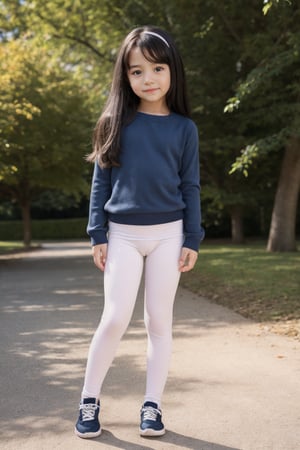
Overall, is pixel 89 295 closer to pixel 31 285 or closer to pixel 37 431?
pixel 31 285

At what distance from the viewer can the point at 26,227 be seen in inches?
944

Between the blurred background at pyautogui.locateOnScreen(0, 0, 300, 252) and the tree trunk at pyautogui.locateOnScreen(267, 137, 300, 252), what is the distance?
0.08 ft

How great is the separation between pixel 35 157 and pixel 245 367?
15.2 meters

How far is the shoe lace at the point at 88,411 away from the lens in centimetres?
294

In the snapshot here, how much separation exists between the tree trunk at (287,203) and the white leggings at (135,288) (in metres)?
11.6

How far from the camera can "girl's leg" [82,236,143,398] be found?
9.66 feet

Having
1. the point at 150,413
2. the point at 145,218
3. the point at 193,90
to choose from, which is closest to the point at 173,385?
the point at 150,413

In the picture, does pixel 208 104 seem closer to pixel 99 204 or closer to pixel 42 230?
pixel 99 204

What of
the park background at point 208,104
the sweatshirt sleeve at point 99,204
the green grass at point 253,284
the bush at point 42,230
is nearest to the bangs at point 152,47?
the sweatshirt sleeve at point 99,204

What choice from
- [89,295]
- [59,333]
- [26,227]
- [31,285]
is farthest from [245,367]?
[26,227]

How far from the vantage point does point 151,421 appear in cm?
295

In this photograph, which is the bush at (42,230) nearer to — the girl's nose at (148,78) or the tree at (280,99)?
the tree at (280,99)

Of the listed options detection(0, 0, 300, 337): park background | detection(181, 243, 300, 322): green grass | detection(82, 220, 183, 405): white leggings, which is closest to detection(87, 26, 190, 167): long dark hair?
detection(82, 220, 183, 405): white leggings

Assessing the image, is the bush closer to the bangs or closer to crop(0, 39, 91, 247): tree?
crop(0, 39, 91, 247): tree
